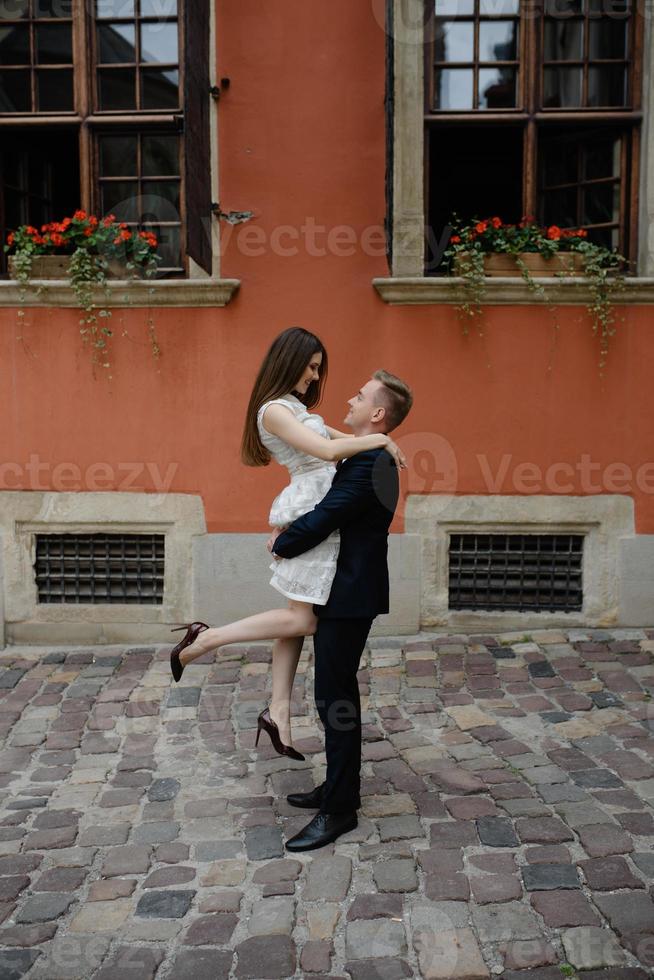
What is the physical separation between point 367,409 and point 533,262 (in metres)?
2.78

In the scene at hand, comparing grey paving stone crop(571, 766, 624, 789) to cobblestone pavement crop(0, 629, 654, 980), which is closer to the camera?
cobblestone pavement crop(0, 629, 654, 980)

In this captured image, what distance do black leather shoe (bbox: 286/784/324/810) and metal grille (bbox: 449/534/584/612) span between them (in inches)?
95.3

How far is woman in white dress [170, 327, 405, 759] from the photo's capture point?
342 cm

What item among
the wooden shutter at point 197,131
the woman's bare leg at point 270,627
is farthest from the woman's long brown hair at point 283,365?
the wooden shutter at point 197,131

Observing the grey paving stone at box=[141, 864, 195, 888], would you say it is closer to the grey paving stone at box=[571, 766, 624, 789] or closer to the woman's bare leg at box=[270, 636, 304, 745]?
the woman's bare leg at box=[270, 636, 304, 745]

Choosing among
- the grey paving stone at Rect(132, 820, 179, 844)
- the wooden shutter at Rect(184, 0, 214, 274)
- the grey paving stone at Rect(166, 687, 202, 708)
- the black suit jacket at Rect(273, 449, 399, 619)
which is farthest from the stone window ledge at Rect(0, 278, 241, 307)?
the grey paving stone at Rect(132, 820, 179, 844)

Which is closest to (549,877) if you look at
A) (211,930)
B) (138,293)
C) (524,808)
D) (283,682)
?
(524,808)

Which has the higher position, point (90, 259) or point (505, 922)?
point (90, 259)

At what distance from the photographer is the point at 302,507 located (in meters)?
3.58

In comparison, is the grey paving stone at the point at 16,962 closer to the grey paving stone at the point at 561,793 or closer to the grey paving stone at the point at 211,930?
the grey paving stone at the point at 211,930

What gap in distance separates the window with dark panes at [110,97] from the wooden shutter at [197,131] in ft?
1.03

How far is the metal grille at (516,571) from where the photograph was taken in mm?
5859

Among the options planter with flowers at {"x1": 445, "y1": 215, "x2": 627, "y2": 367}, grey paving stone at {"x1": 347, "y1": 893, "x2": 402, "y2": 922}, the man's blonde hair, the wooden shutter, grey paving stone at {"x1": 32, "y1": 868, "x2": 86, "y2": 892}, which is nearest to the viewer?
grey paving stone at {"x1": 347, "y1": 893, "x2": 402, "y2": 922}

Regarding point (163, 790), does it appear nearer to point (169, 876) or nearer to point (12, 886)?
point (169, 876)
